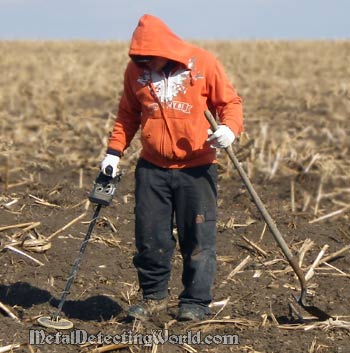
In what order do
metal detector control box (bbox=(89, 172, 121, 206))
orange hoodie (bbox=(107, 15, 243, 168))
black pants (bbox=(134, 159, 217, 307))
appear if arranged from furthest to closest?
metal detector control box (bbox=(89, 172, 121, 206)) → black pants (bbox=(134, 159, 217, 307)) → orange hoodie (bbox=(107, 15, 243, 168))

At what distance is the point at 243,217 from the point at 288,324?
8.20ft

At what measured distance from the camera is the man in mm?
5145

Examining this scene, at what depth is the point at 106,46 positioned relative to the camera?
109 feet

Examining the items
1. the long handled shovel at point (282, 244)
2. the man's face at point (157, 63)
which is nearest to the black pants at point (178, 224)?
the long handled shovel at point (282, 244)

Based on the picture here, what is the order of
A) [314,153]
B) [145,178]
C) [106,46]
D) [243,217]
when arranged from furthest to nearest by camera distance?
[106,46] < [314,153] < [243,217] < [145,178]

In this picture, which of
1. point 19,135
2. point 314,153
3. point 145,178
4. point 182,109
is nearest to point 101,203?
point 145,178

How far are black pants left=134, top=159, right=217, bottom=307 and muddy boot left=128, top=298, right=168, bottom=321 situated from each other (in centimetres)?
5

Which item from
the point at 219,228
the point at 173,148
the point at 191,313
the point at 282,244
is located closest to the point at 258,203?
the point at 282,244

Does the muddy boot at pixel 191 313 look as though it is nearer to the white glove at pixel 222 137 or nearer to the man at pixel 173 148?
the man at pixel 173 148

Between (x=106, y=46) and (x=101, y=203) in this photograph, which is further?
(x=106, y=46)

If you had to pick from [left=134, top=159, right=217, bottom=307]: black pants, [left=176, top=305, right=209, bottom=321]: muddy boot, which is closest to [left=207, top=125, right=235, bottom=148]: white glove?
[left=134, top=159, right=217, bottom=307]: black pants

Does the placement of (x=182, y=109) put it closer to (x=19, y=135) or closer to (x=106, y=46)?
(x=19, y=135)

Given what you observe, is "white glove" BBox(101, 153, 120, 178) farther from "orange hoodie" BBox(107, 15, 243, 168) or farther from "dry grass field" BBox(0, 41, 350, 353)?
"dry grass field" BBox(0, 41, 350, 353)

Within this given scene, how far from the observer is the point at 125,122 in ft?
18.0
